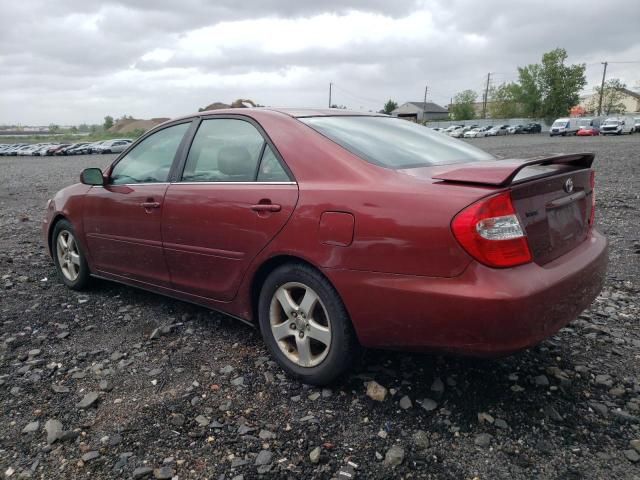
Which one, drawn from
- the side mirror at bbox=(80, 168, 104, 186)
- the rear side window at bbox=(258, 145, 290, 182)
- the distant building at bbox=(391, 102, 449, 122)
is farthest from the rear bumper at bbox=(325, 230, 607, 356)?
the distant building at bbox=(391, 102, 449, 122)

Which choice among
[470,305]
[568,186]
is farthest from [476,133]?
[470,305]

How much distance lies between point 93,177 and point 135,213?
2.18 ft

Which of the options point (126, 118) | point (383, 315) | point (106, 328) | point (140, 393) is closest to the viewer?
point (383, 315)

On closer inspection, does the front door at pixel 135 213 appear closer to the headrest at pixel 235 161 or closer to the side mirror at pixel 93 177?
the side mirror at pixel 93 177

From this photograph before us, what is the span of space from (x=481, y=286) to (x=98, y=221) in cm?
317

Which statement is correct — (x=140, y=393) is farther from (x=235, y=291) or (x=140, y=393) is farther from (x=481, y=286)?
(x=481, y=286)

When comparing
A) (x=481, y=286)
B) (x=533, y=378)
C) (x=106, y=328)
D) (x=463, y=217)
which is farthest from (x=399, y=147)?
(x=106, y=328)

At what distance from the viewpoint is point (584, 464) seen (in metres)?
2.24

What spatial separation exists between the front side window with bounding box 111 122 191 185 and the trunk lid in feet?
6.80

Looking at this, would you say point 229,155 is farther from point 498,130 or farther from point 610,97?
point 610,97

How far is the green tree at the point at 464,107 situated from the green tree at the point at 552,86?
1560cm

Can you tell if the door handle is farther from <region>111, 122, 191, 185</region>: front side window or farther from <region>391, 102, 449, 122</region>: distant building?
<region>391, 102, 449, 122</region>: distant building

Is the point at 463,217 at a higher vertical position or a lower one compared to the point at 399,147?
lower

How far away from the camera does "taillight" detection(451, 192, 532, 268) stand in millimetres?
2240
